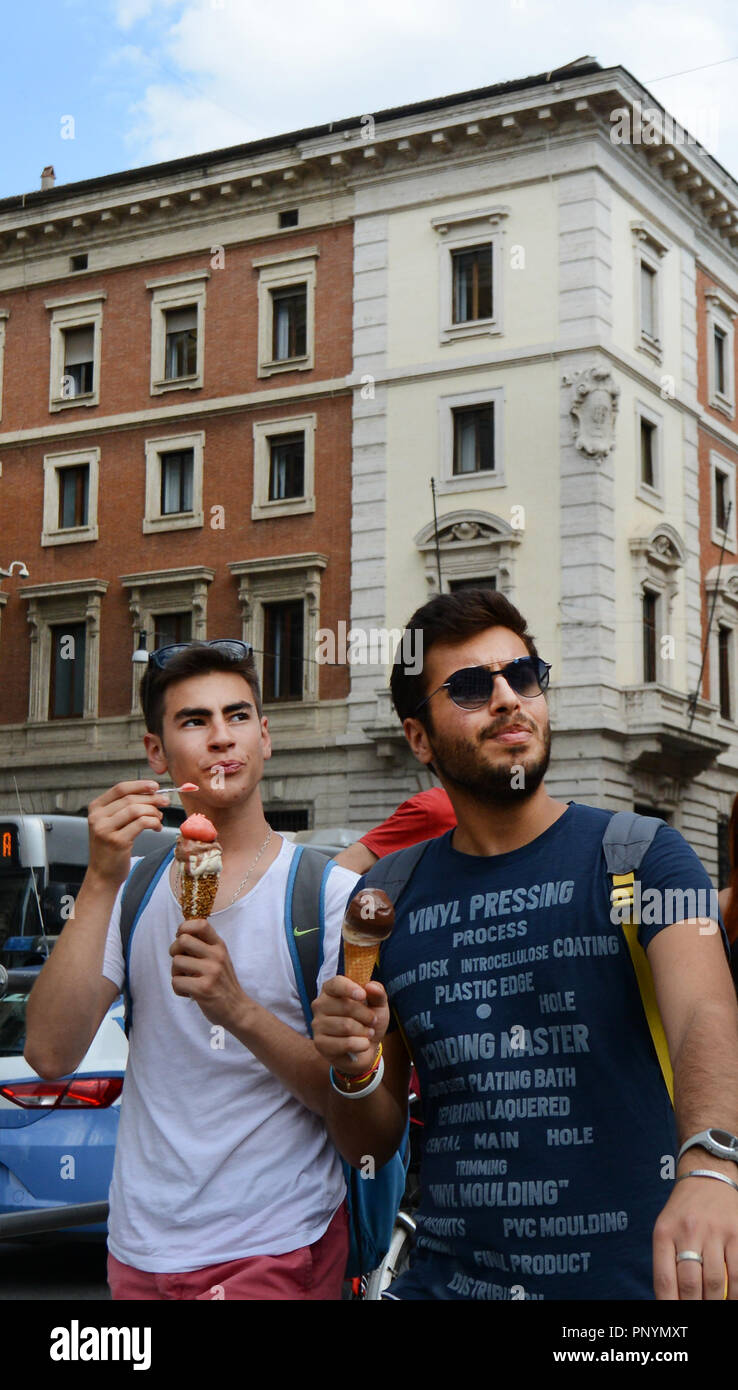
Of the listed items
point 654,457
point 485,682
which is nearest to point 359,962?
point 485,682

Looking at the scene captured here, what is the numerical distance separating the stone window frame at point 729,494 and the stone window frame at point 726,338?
3.39 feet

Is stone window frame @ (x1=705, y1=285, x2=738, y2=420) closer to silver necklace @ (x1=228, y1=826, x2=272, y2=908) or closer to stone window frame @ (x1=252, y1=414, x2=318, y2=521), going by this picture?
stone window frame @ (x1=252, y1=414, x2=318, y2=521)

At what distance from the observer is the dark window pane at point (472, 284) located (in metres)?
27.9

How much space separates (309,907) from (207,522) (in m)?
27.3

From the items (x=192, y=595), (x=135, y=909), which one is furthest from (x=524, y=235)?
(x=135, y=909)

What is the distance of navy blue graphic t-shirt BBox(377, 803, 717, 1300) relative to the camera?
85.7 inches

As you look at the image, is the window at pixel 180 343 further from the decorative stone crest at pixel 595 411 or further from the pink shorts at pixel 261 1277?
the pink shorts at pixel 261 1277

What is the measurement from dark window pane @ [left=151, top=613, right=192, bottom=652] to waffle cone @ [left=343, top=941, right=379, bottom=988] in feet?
90.3

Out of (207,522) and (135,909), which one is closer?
(135,909)

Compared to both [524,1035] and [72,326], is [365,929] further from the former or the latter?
[72,326]

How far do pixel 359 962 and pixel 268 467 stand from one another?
27643mm

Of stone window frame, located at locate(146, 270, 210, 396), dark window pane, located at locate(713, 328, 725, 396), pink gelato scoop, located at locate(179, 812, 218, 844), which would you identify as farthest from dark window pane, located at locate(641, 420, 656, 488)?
pink gelato scoop, located at locate(179, 812, 218, 844)

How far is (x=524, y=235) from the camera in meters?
27.7
